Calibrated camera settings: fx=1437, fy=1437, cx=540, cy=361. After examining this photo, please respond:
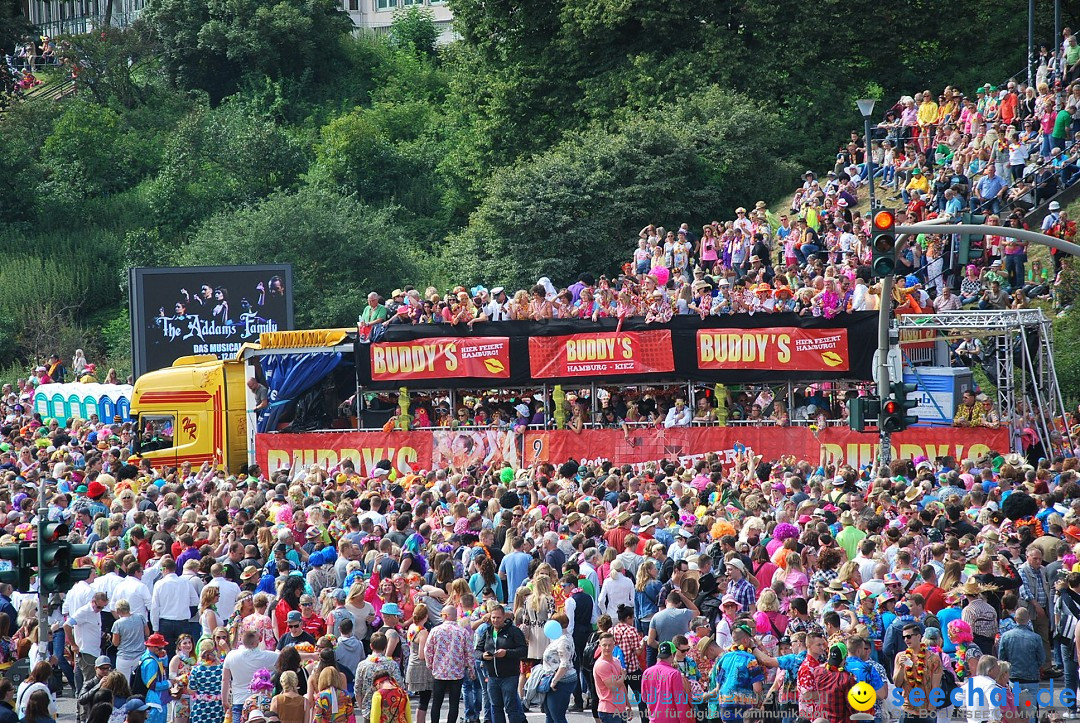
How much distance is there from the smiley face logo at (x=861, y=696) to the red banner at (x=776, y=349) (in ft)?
42.8

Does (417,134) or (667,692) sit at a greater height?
(417,134)

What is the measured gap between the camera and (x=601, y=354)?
25031 mm

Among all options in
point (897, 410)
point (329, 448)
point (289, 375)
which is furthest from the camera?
point (289, 375)

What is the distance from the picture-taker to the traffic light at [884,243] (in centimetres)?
1590

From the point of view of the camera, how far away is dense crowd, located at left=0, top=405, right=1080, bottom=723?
37.8 feet

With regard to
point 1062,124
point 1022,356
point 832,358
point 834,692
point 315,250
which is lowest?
point 834,692

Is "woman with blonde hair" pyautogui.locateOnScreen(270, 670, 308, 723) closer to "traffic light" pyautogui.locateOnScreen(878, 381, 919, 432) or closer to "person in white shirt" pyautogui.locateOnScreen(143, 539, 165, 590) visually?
"person in white shirt" pyautogui.locateOnScreen(143, 539, 165, 590)

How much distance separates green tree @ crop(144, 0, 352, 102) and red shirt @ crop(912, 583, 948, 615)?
50.6 metres

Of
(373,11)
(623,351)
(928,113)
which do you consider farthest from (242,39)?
(623,351)

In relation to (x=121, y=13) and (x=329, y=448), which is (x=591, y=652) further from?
(x=121, y=13)

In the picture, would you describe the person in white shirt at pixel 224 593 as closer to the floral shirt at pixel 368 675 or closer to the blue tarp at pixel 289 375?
the floral shirt at pixel 368 675

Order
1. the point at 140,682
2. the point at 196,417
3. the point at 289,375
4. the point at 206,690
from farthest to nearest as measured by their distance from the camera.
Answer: the point at 196,417 → the point at 289,375 → the point at 140,682 → the point at 206,690

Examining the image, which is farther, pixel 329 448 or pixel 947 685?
pixel 329 448

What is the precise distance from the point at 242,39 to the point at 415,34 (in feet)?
28.6
